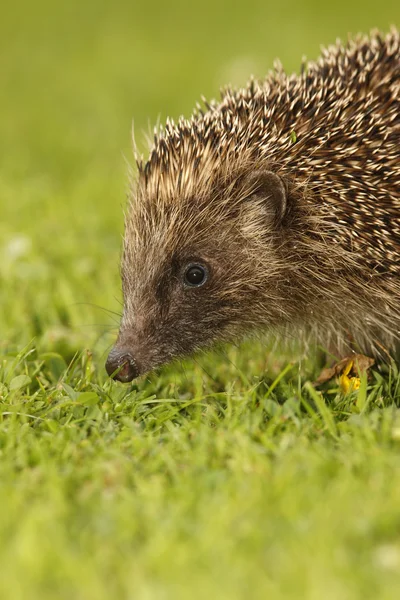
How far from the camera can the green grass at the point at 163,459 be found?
7.19 ft

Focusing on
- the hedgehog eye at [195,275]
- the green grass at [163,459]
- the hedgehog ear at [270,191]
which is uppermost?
the hedgehog ear at [270,191]

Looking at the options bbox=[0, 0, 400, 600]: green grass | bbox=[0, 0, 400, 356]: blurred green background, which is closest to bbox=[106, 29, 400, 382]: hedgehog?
bbox=[0, 0, 400, 600]: green grass

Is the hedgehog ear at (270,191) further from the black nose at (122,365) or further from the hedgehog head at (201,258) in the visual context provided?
the black nose at (122,365)

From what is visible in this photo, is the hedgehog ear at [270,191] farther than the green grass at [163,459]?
Yes

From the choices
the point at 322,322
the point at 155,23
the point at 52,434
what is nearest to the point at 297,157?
the point at 322,322

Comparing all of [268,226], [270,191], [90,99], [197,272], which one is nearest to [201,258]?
[197,272]

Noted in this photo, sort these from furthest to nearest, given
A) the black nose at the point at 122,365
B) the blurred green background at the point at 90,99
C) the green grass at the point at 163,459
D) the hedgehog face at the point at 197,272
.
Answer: the blurred green background at the point at 90,99 → the hedgehog face at the point at 197,272 → the black nose at the point at 122,365 → the green grass at the point at 163,459

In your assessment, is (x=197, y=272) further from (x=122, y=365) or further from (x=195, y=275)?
(x=122, y=365)

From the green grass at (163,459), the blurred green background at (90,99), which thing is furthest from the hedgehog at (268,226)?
the blurred green background at (90,99)

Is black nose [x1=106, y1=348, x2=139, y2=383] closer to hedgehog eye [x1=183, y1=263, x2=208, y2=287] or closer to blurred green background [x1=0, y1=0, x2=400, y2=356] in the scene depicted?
hedgehog eye [x1=183, y1=263, x2=208, y2=287]

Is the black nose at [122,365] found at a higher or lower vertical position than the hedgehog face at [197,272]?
lower

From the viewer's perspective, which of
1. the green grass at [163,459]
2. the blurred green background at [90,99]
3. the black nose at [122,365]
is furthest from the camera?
the blurred green background at [90,99]

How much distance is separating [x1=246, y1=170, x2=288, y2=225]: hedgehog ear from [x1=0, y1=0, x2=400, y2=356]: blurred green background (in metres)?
1.27

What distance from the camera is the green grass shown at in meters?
2.19
